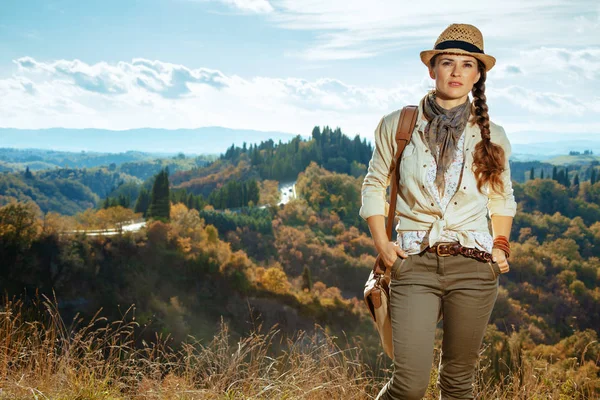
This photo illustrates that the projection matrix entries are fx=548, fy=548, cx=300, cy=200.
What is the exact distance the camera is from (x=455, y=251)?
2.20 meters

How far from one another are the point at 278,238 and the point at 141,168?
475 feet

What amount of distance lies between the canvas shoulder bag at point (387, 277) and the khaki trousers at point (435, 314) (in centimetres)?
9

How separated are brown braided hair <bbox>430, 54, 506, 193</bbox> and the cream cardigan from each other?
0.03 meters

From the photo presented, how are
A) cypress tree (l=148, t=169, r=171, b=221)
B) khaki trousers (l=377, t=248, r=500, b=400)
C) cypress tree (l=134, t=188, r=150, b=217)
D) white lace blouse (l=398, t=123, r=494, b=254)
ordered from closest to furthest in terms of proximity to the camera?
1. khaki trousers (l=377, t=248, r=500, b=400)
2. white lace blouse (l=398, t=123, r=494, b=254)
3. cypress tree (l=148, t=169, r=171, b=221)
4. cypress tree (l=134, t=188, r=150, b=217)

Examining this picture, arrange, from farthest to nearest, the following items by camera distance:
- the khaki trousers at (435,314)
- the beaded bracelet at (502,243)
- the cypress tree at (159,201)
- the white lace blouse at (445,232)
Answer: the cypress tree at (159,201) < the beaded bracelet at (502,243) < the white lace blouse at (445,232) < the khaki trousers at (435,314)

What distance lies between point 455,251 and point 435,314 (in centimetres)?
27

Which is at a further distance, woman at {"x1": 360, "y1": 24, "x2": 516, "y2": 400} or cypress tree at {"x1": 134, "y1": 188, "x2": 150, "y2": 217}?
cypress tree at {"x1": 134, "y1": 188, "x2": 150, "y2": 217}

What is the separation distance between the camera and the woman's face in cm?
232

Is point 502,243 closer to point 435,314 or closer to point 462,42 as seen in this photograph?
point 435,314

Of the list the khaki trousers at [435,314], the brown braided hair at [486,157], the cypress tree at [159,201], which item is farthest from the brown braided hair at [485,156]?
the cypress tree at [159,201]

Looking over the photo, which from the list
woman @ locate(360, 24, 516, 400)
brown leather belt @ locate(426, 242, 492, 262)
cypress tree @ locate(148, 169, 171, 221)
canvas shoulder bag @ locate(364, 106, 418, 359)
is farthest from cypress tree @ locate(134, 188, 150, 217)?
brown leather belt @ locate(426, 242, 492, 262)

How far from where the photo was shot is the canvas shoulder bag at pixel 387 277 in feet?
7.63

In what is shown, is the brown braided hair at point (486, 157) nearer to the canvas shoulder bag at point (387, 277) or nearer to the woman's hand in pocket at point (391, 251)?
the canvas shoulder bag at point (387, 277)

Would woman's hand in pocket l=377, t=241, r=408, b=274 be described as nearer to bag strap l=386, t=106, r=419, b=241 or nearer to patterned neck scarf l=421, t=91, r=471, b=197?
bag strap l=386, t=106, r=419, b=241
